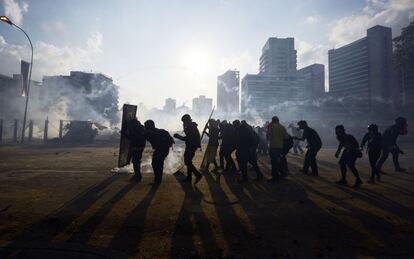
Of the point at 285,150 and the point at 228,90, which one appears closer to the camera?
the point at 285,150

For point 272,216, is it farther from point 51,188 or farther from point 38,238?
point 51,188

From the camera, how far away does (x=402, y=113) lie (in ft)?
235

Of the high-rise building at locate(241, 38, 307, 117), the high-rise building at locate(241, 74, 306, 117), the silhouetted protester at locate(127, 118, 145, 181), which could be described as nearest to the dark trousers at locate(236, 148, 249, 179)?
the silhouetted protester at locate(127, 118, 145, 181)

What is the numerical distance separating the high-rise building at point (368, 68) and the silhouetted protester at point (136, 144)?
10798 cm

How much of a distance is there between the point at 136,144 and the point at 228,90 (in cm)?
14281

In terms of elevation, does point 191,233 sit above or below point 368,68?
below

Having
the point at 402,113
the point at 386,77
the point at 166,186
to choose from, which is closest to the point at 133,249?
the point at 166,186

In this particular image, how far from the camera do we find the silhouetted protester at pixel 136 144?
27.3ft

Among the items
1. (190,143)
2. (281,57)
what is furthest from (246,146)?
(281,57)

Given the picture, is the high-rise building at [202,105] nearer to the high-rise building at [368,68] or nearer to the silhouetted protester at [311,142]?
the high-rise building at [368,68]

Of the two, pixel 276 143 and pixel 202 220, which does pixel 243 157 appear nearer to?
pixel 276 143

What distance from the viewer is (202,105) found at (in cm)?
15925

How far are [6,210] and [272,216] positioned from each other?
486 cm

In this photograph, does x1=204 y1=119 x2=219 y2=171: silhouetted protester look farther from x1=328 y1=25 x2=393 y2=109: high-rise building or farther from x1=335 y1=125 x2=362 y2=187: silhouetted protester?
x1=328 y1=25 x2=393 y2=109: high-rise building
